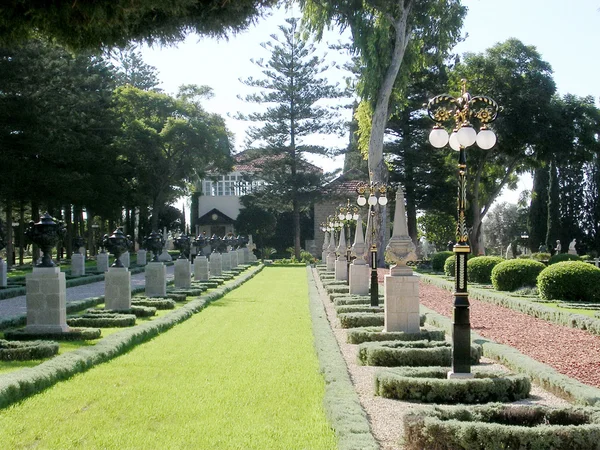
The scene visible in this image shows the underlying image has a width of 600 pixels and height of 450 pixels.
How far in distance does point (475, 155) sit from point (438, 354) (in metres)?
34.2

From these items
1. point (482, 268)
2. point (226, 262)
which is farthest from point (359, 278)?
point (226, 262)

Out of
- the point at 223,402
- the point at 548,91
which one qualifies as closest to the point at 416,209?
the point at 548,91

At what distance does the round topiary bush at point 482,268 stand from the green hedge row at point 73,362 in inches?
599

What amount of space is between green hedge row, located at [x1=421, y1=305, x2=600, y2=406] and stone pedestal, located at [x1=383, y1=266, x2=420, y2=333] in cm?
103

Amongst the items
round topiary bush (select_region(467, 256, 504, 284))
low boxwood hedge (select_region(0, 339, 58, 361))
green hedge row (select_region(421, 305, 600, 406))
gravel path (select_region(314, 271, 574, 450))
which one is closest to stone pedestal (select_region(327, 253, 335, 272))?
round topiary bush (select_region(467, 256, 504, 284))

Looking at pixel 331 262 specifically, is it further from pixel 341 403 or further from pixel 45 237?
pixel 341 403

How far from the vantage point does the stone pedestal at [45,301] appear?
39.4 feet

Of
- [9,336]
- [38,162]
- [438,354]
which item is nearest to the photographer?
[438,354]

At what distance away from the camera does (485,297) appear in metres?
21.0

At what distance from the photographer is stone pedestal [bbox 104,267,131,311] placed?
1579 cm

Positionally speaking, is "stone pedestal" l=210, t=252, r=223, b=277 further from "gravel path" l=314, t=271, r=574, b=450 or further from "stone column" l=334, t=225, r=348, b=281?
"gravel path" l=314, t=271, r=574, b=450

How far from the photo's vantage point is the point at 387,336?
460 inches

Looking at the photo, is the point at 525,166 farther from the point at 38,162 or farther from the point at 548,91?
the point at 38,162

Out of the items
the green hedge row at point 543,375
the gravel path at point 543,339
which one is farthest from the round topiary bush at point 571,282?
the green hedge row at point 543,375
